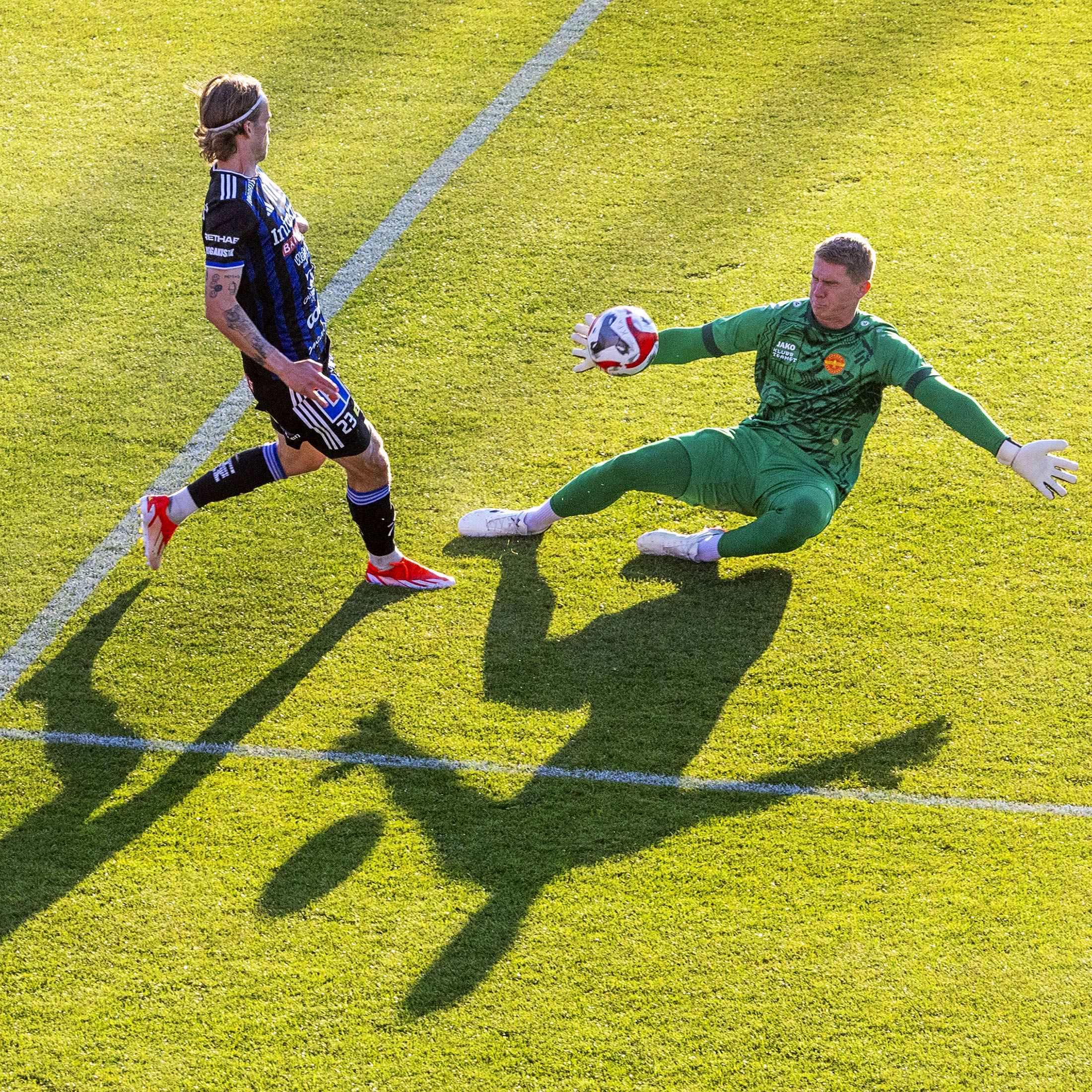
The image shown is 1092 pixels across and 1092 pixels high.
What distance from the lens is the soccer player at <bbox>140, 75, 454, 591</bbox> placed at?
14.2 feet

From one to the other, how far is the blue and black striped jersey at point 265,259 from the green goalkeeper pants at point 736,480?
4.15 ft

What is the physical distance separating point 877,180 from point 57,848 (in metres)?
5.98

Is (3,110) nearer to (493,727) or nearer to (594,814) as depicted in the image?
(493,727)

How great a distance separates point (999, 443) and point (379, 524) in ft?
7.86

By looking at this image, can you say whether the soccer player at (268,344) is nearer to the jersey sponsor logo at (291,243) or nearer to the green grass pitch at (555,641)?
the jersey sponsor logo at (291,243)

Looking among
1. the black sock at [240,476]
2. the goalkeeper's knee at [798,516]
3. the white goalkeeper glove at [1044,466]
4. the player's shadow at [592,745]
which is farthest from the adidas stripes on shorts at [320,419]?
the white goalkeeper glove at [1044,466]

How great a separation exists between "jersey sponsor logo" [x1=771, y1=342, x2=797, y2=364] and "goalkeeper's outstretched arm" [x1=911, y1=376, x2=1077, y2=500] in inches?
19.0

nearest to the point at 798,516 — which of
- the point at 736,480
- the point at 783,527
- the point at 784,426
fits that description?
the point at 783,527

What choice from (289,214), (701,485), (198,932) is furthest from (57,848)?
(701,485)

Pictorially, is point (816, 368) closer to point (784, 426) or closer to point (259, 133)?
point (784, 426)

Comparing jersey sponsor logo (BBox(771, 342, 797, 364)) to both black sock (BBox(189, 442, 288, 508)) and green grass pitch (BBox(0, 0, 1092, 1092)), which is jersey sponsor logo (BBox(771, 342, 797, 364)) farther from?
black sock (BBox(189, 442, 288, 508))

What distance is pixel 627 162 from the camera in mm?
7875

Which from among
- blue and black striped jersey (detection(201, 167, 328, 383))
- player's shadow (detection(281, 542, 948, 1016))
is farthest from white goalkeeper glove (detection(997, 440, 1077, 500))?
blue and black striped jersey (detection(201, 167, 328, 383))

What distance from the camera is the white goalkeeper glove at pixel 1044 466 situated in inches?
174
